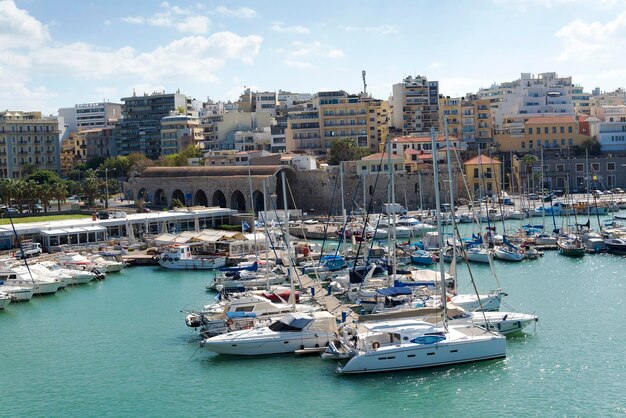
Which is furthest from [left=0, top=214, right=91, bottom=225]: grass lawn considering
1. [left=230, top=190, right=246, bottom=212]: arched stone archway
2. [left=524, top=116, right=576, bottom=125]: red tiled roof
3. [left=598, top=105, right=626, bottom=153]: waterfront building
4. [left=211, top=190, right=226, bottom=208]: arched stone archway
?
[left=598, top=105, right=626, bottom=153]: waterfront building

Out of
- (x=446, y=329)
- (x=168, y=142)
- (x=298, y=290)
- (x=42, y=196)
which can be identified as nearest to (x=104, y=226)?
(x=42, y=196)

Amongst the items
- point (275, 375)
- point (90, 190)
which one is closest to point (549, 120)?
point (90, 190)

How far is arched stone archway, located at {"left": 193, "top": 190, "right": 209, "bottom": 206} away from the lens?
3009 inches

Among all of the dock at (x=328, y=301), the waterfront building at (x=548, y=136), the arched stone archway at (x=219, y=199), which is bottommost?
the dock at (x=328, y=301)

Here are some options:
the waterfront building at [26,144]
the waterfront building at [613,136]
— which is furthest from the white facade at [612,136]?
the waterfront building at [26,144]

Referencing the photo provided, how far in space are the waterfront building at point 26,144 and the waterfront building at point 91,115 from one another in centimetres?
3319

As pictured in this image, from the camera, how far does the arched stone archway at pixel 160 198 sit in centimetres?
7907

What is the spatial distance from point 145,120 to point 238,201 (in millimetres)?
43819

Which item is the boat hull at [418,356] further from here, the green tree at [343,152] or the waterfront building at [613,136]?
the waterfront building at [613,136]

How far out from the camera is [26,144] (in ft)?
322

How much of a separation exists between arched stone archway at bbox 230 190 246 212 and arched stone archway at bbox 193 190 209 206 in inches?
128

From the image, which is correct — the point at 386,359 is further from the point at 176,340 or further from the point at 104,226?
the point at 104,226

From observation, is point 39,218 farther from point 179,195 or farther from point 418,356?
point 418,356

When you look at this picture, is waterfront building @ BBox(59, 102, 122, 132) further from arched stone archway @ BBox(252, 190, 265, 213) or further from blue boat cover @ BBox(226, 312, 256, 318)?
blue boat cover @ BBox(226, 312, 256, 318)
